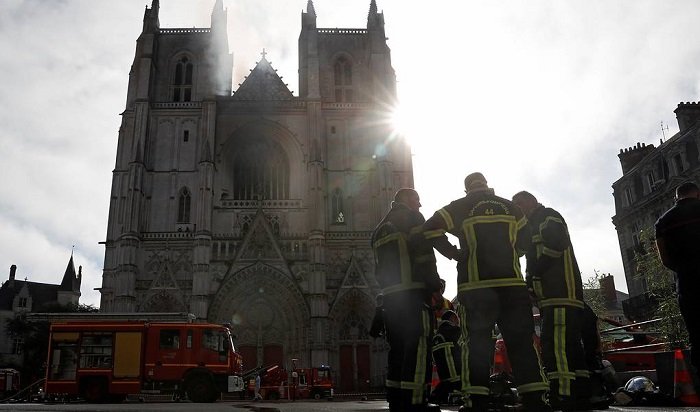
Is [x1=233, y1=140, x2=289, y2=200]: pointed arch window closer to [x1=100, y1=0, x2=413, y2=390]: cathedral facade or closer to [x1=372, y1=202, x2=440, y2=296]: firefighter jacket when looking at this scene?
[x1=100, y1=0, x2=413, y2=390]: cathedral facade

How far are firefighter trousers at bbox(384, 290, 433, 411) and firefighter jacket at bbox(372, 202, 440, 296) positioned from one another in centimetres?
9

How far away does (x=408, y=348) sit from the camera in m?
4.67

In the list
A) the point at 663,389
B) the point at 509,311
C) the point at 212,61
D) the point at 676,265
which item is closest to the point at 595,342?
the point at 663,389

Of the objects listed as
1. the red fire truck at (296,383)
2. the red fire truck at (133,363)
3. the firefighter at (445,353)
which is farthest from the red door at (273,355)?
the firefighter at (445,353)

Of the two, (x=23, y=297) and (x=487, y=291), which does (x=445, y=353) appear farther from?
(x=23, y=297)

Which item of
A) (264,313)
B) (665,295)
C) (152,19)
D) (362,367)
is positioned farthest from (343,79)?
(665,295)

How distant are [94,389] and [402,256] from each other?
13.2 metres

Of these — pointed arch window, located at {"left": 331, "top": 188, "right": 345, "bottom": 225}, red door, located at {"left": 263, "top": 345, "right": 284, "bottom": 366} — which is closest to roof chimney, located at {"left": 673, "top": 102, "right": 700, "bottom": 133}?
pointed arch window, located at {"left": 331, "top": 188, "right": 345, "bottom": 225}

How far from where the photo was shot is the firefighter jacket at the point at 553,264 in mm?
5336

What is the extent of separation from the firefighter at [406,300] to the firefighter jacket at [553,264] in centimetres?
119

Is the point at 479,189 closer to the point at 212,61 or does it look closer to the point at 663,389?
the point at 663,389

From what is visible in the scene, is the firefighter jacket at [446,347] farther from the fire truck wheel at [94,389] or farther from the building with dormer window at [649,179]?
the building with dormer window at [649,179]

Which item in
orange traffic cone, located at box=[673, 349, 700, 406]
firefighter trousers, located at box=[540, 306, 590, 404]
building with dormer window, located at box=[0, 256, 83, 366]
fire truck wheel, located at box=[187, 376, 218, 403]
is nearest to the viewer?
firefighter trousers, located at box=[540, 306, 590, 404]

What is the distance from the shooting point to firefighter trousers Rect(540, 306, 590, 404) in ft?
16.1
